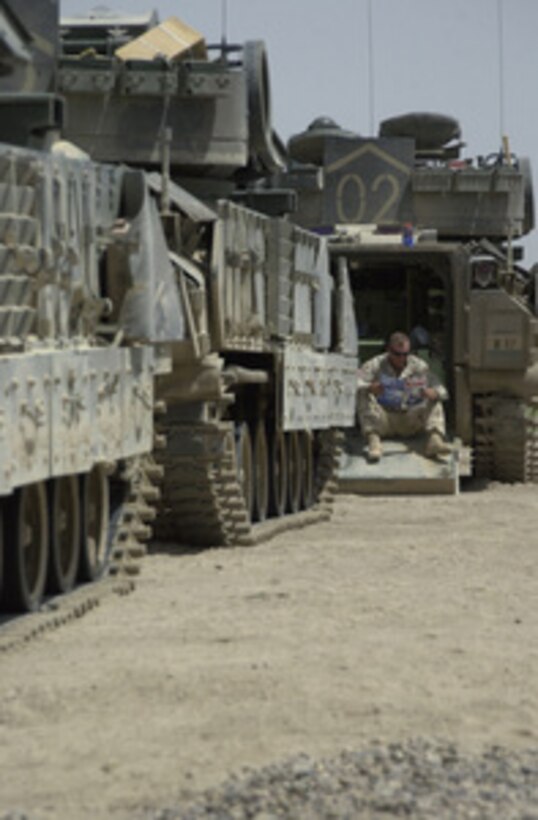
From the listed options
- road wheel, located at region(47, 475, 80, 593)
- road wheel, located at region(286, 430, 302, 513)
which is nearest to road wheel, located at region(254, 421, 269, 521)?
road wheel, located at region(286, 430, 302, 513)

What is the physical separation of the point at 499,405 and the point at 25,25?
1060 centimetres

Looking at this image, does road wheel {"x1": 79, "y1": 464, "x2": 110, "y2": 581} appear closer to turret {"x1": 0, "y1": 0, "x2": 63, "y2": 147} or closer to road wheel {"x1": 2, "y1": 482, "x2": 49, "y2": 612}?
road wheel {"x1": 2, "y1": 482, "x2": 49, "y2": 612}

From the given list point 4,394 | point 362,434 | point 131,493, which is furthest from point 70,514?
point 362,434

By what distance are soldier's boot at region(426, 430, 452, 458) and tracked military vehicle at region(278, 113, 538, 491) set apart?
0.42 ft

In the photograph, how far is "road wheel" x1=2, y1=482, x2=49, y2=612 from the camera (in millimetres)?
8570

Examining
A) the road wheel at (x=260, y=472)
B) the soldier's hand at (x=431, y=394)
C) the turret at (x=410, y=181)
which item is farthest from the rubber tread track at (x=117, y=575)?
the turret at (x=410, y=181)

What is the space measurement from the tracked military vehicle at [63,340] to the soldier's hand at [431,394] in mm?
7298

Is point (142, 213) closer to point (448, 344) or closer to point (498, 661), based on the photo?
point (498, 661)

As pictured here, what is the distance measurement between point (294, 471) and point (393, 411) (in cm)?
281

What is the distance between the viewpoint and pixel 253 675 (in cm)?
712

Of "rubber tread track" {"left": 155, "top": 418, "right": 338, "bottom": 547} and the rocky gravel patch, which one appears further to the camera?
"rubber tread track" {"left": 155, "top": 418, "right": 338, "bottom": 547}

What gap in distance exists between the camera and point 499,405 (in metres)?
19.2

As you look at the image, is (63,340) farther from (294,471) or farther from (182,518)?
(294,471)

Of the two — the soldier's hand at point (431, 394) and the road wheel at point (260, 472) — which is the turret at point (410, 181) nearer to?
the soldier's hand at point (431, 394)
